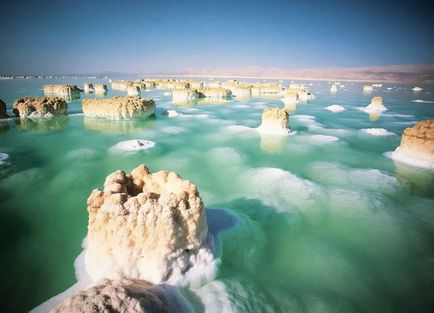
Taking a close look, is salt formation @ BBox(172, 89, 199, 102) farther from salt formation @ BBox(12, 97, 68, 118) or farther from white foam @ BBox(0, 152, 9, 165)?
white foam @ BBox(0, 152, 9, 165)

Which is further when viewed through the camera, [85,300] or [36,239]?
[36,239]

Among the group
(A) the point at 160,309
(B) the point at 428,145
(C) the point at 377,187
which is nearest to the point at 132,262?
(A) the point at 160,309

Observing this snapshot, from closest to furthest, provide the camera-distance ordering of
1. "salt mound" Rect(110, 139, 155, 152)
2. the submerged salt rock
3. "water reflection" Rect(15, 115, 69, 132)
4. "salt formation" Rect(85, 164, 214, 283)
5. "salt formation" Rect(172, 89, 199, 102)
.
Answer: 1. the submerged salt rock
2. "salt formation" Rect(85, 164, 214, 283)
3. "salt mound" Rect(110, 139, 155, 152)
4. "water reflection" Rect(15, 115, 69, 132)
5. "salt formation" Rect(172, 89, 199, 102)

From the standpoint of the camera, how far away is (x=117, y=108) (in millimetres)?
14305

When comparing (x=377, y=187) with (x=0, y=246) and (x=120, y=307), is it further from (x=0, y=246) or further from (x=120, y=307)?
(x=0, y=246)

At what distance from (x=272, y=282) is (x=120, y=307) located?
2.17 metres

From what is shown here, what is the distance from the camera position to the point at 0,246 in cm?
436

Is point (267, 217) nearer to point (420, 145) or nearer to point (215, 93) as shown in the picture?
point (420, 145)

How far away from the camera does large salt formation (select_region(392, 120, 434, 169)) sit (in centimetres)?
802

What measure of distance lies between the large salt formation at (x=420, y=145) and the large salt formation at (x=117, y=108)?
41.4 ft

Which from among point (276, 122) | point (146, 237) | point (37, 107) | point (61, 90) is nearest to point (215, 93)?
point (61, 90)

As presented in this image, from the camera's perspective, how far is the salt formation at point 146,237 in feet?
10.7

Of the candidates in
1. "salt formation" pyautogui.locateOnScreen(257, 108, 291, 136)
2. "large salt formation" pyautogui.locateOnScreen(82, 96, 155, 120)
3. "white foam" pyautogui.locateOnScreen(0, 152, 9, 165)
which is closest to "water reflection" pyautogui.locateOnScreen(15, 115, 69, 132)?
"large salt formation" pyautogui.locateOnScreen(82, 96, 155, 120)

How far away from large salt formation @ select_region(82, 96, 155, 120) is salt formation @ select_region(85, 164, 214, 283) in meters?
11.8
